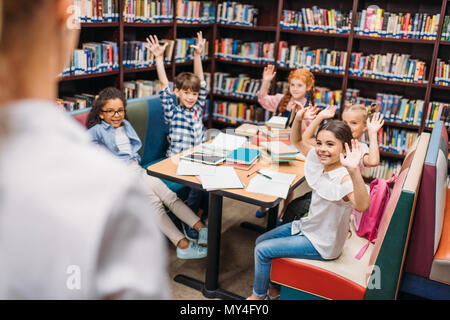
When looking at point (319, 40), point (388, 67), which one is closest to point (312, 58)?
point (319, 40)

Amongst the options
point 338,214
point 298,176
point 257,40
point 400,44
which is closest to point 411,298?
point 338,214

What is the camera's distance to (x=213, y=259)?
8.23 feet

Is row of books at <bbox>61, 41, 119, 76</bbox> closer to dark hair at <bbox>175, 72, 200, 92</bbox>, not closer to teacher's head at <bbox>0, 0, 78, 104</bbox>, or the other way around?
dark hair at <bbox>175, 72, 200, 92</bbox>

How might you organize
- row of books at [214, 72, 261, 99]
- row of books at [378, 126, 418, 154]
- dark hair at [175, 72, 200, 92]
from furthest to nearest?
row of books at [214, 72, 261, 99] < row of books at [378, 126, 418, 154] < dark hair at [175, 72, 200, 92]

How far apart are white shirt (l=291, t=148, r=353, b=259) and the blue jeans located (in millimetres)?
43

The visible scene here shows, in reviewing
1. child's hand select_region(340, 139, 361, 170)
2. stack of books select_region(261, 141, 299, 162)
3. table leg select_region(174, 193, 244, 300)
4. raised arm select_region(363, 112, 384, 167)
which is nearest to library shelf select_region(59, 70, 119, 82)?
Result: stack of books select_region(261, 141, 299, 162)

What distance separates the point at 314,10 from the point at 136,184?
15.4ft

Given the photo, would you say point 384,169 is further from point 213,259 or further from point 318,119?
point 213,259

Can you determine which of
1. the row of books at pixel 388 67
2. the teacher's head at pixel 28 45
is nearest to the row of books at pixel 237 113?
the row of books at pixel 388 67

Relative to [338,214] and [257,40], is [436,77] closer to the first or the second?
[257,40]

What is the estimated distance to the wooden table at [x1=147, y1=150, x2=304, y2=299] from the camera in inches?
90.0

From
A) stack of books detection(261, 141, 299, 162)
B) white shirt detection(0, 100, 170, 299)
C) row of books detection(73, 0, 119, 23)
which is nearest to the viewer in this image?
white shirt detection(0, 100, 170, 299)

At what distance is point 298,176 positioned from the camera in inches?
98.9

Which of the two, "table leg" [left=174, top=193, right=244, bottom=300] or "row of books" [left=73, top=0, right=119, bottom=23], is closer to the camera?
"table leg" [left=174, top=193, right=244, bottom=300]
